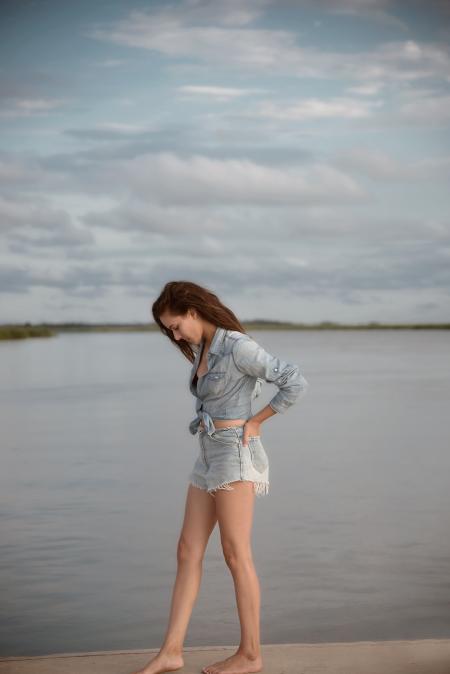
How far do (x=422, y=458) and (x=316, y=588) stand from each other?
5892 millimetres

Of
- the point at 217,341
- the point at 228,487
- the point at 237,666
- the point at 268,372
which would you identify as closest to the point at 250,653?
the point at 237,666

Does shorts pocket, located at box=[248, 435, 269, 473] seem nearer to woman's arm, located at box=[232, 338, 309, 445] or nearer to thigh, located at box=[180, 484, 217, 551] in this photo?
woman's arm, located at box=[232, 338, 309, 445]

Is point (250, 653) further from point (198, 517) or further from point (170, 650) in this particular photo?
point (198, 517)

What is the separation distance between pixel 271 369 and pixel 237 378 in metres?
0.15

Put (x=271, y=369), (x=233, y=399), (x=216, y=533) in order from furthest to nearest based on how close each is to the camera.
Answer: (x=216, y=533)
(x=233, y=399)
(x=271, y=369)

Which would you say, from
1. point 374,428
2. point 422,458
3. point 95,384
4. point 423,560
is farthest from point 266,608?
point 95,384

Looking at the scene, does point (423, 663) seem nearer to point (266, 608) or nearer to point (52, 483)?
point (266, 608)

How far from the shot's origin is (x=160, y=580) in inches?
235

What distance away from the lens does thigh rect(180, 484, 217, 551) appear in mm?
3900

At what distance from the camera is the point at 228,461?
3762 mm

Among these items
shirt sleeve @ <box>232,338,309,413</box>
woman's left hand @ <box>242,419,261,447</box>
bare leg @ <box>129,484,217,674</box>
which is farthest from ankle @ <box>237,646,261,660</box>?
shirt sleeve @ <box>232,338,309,413</box>

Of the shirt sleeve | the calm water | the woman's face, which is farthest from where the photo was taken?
the calm water

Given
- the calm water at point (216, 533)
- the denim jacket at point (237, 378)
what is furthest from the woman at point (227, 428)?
the calm water at point (216, 533)

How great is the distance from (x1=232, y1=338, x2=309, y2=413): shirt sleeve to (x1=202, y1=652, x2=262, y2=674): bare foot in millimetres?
890
